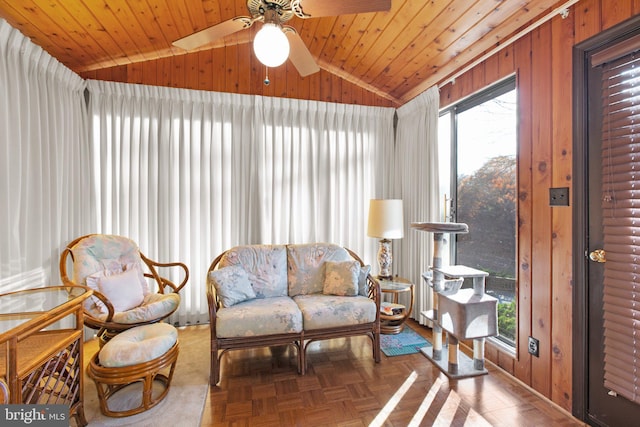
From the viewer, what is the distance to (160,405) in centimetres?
195

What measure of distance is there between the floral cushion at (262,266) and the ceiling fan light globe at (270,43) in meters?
1.81

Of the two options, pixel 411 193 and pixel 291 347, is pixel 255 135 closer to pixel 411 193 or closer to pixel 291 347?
pixel 411 193

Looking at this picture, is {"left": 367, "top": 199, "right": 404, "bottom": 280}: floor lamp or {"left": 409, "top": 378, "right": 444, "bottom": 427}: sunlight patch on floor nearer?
{"left": 409, "top": 378, "right": 444, "bottom": 427}: sunlight patch on floor

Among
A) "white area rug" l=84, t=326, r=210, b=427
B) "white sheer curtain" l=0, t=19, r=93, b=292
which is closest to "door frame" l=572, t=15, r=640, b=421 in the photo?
"white area rug" l=84, t=326, r=210, b=427

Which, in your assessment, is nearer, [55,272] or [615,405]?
[615,405]

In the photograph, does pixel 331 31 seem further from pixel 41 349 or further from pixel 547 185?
pixel 41 349

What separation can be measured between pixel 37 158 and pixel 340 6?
8.36 feet

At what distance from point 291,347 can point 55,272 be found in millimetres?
2135

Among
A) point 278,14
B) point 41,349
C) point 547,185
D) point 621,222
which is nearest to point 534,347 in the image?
point 621,222

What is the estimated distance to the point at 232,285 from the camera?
98.9 inches

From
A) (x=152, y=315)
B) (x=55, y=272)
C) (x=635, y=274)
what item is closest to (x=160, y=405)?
(x=152, y=315)

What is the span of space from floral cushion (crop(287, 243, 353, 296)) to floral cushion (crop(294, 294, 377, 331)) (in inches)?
11.7

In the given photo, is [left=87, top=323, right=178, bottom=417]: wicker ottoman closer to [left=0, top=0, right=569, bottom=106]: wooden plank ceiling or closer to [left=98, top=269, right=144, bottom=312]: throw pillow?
[left=98, top=269, right=144, bottom=312]: throw pillow

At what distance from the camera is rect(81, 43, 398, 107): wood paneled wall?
10.4 feet
